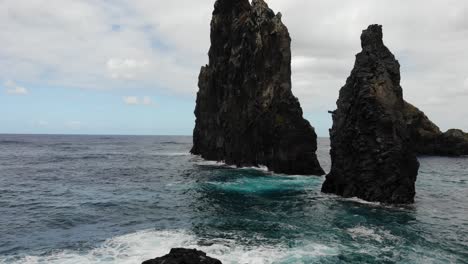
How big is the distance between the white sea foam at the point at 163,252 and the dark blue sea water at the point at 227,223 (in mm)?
62

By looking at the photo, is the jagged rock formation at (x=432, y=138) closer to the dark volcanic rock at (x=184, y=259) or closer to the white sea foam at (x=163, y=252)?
the white sea foam at (x=163, y=252)

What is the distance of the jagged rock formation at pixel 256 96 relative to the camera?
64375 millimetres

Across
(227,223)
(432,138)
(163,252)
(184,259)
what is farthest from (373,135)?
(432,138)

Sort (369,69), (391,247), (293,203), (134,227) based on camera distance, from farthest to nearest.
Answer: (369,69)
(293,203)
(134,227)
(391,247)

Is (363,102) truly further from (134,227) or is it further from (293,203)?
(134,227)

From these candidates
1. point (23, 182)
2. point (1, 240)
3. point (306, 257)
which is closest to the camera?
point (306, 257)

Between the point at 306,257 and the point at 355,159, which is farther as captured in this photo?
the point at 355,159

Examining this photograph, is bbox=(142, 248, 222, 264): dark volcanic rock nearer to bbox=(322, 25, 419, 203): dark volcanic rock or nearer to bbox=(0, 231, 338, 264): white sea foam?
bbox=(0, 231, 338, 264): white sea foam

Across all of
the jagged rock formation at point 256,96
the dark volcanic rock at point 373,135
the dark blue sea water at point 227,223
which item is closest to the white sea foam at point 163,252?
the dark blue sea water at point 227,223

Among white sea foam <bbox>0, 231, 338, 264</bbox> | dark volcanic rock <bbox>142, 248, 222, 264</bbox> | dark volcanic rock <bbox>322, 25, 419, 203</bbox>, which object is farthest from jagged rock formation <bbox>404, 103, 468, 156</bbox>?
dark volcanic rock <bbox>142, 248, 222, 264</bbox>

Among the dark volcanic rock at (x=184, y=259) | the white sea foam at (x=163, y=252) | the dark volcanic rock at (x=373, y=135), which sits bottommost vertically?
the white sea foam at (x=163, y=252)

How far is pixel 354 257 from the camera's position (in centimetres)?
2464

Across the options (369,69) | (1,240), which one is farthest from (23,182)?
(369,69)

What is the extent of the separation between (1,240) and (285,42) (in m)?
57.9
